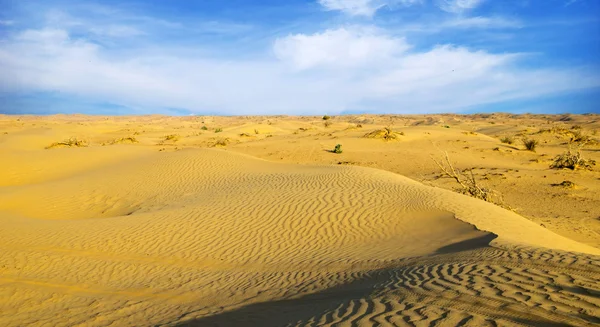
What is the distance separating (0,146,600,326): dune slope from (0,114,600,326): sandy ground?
3 centimetres

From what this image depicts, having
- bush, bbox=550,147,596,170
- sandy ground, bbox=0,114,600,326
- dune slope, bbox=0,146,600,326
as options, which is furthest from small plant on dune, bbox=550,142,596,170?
dune slope, bbox=0,146,600,326

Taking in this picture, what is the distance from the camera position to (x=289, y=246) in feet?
23.2

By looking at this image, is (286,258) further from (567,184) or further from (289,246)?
(567,184)

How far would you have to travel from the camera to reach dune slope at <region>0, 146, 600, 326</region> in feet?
11.3

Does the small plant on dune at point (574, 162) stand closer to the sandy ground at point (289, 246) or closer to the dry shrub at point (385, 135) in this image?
the sandy ground at point (289, 246)

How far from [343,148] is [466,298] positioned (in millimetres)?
18525

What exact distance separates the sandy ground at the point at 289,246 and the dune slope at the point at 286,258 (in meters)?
0.03

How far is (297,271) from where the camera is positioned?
570 centimetres

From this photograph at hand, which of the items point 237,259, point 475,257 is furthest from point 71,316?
point 475,257

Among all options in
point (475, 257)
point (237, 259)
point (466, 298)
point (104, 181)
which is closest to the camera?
point (466, 298)

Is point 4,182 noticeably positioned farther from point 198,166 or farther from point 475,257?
point 475,257

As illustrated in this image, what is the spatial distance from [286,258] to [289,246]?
618 millimetres

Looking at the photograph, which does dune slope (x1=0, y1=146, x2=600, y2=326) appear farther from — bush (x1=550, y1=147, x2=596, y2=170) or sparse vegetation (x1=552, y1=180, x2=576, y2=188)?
bush (x1=550, y1=147, x2=596, y2=170)

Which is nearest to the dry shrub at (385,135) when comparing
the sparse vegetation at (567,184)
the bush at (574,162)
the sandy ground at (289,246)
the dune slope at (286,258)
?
the sandy ground at (289,246)
